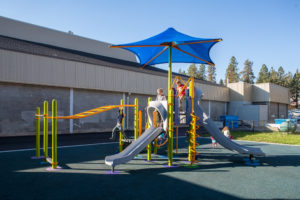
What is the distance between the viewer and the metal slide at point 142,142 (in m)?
6.45

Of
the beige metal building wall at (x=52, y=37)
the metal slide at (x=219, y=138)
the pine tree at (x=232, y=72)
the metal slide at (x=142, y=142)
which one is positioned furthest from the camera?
the pine tree at (x=232, y=72)

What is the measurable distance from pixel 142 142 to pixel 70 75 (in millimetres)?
12317

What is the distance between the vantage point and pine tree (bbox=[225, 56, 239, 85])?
259ft

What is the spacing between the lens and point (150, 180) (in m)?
5.73

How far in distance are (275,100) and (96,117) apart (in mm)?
29053

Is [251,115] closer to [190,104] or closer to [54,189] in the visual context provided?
[190,104]

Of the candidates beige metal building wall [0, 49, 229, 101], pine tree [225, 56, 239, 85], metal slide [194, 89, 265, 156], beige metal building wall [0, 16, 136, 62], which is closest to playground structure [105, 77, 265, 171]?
metal slide [194, 89, 265, 156]

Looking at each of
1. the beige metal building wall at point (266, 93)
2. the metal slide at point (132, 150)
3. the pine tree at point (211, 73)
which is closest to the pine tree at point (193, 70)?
the pine tree at point (211, 73)

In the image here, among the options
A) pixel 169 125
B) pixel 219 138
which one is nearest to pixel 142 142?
pixel 169 125

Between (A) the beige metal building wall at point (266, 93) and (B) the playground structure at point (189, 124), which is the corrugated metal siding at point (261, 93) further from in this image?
(B) the playground structure at point (189, 124)

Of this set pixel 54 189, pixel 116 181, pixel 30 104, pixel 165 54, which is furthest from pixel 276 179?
pixel 30 104

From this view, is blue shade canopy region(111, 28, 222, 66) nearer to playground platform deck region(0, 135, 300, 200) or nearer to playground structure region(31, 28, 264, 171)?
playground structure region(31, 28, 264, 171)

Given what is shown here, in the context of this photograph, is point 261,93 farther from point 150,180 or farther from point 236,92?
point 150,180

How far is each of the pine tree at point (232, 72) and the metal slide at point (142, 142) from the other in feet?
250
